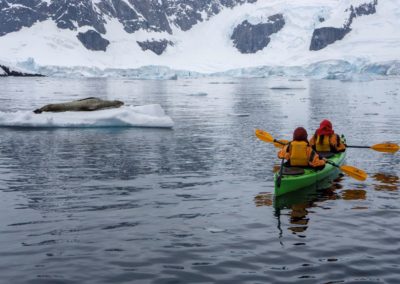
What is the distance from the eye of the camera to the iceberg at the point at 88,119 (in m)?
23.9

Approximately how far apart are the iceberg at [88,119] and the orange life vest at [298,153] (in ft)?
39.2

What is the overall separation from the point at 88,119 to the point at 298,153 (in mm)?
13613

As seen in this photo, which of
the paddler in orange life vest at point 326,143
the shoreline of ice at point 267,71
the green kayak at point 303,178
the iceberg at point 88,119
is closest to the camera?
the green kayak at point 303,178

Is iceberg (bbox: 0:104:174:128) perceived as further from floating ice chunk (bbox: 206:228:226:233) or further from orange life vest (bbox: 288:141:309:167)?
floating ice chunk (bbox: 206:228:226:233)

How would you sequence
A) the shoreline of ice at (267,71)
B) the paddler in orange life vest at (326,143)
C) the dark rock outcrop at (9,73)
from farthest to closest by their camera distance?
the shoreline of ice at (267,71)
the dark rock outcrop at (9,73)
the paddler in orange life vest at (326,143)

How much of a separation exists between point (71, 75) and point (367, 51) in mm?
109100

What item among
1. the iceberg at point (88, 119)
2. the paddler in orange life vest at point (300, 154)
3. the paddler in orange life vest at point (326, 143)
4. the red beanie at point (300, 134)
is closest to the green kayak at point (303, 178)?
the paddler in orange life vest at point (300, 154)

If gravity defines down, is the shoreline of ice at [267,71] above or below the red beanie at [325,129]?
above

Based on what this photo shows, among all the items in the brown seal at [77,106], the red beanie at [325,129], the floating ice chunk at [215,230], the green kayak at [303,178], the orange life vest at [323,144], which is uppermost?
the brown seal at [77,106]

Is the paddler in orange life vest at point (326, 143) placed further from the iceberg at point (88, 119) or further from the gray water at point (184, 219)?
the iceberg at point (88, 119)

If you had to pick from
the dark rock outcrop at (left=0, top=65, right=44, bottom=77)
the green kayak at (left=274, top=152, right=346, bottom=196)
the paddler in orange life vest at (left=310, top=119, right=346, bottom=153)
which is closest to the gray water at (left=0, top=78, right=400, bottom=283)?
the green kayak at (left=274, top=152, right=346, bottom=196)

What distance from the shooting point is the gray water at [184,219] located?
25.0 feet

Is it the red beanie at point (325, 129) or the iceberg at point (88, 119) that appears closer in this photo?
the red beanie at point (325, 129)

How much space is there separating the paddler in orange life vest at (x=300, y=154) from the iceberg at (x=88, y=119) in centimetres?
1192
